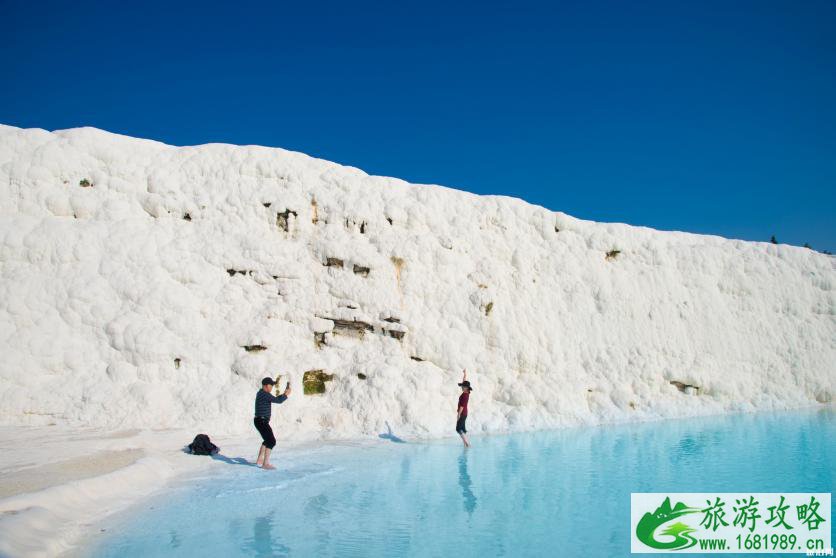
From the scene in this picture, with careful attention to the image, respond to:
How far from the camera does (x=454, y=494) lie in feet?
28.8

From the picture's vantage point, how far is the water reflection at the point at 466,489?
26.1ft

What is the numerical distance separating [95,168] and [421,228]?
11136 millimetres

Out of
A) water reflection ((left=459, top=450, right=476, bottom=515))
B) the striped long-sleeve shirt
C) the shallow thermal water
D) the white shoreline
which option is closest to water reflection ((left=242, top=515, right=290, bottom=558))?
the shallow thermal water

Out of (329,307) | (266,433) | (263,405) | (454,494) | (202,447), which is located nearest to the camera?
(454,494)

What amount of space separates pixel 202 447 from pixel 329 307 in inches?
249

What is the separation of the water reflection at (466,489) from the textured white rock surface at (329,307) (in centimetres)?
402

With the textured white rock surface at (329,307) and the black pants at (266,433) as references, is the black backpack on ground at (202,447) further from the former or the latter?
the textured white rock surface at (329,307)

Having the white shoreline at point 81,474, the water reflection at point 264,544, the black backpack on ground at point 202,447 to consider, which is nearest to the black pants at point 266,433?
the white shoreline at point 81,474

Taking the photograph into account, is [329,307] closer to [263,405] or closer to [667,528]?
[263,405]

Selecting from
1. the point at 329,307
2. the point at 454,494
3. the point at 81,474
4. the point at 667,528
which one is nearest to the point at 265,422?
the point at 81,474

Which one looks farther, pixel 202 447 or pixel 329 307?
pixel 329 307

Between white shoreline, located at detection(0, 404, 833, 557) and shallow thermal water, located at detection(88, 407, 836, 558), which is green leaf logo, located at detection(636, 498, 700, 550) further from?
white shoreline, located at detection(0, 404, 833, 557)

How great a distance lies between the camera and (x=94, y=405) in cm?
1412

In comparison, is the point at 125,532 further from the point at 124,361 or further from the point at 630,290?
the point at 630,290
